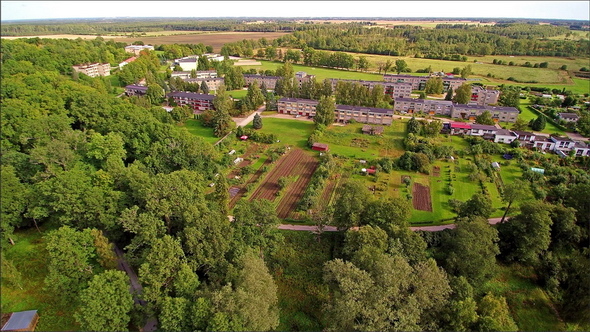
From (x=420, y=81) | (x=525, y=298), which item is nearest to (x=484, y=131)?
(x=525, y=298)

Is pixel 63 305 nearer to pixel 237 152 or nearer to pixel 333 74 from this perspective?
pixel 237 152

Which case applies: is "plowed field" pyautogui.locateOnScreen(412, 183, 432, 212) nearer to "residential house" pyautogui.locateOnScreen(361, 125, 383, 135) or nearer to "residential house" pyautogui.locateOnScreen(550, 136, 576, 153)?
"residential house" pyautogui.locateOnScreen(361, 125, 383, 135)

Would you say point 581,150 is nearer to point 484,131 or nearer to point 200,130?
point 484,131

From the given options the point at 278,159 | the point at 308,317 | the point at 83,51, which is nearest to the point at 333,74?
the point at 278,159

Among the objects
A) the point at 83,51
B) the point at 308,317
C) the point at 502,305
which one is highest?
the point at 83,51

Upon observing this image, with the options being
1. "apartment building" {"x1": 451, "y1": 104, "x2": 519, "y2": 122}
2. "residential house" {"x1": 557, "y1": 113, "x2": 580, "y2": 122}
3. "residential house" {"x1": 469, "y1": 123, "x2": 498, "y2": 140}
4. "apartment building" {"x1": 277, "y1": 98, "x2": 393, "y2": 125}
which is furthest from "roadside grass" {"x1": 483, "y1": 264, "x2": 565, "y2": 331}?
"residential house" {"x1": 557, "y1": 113, "x2": 580, "y2": 122}

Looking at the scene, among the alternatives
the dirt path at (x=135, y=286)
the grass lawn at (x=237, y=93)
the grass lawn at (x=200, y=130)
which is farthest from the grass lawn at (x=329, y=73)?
the dirt path at (x=135, y=286)

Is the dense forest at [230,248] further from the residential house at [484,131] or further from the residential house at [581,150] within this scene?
the residential house at [484,131]
